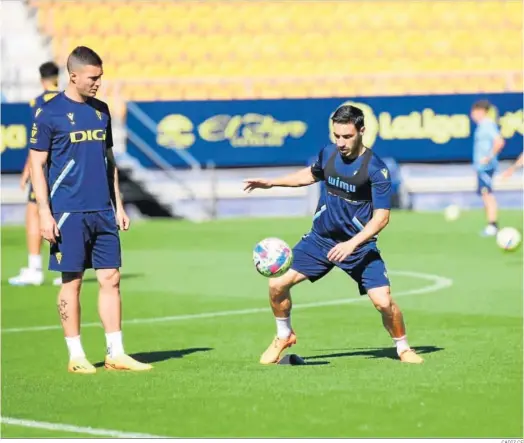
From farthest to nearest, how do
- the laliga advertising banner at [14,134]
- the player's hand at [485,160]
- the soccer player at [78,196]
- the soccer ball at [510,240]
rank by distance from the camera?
the laliga advertising banner at [14,134] → the player's hand at [485,160] → the soccer ball at [510,240] → the soccer player at [78,196]

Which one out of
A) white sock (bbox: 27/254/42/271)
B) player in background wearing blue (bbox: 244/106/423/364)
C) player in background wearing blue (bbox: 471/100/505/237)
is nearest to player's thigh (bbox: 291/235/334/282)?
player in background wearing blue (bbox: 244/106/423/364)

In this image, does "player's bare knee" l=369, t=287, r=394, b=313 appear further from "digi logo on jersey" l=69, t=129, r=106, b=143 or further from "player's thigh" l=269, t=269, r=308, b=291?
"digi logo on jersey" l=69, t=129, r=106, b=143

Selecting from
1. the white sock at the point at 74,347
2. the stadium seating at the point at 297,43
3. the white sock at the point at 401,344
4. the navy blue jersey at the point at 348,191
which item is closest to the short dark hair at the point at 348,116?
the navy blue jersey at the point at 348,191

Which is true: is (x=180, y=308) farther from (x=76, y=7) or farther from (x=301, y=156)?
(x=76, y=7)

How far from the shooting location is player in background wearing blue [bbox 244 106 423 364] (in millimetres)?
9984

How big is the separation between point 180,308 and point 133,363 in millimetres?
4479

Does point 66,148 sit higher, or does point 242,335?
point 66,148

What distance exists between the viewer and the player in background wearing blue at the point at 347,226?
393 inches

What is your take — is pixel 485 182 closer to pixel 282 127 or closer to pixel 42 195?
pixel 282 127

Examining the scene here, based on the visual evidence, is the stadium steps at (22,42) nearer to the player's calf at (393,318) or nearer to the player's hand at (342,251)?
the player's calf at (393,318)

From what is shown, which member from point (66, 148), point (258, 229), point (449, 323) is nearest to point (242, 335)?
point (449, 323)

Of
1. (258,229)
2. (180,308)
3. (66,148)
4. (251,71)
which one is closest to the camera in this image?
(66,148)

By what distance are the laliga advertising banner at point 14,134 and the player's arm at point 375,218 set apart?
18006 millimetres

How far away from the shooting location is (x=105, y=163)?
10.2 m
